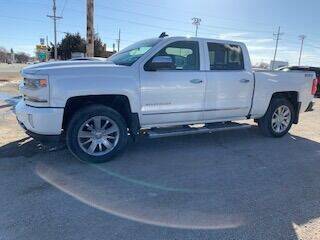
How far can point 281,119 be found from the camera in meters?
7.86

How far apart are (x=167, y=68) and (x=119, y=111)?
3.45 feet

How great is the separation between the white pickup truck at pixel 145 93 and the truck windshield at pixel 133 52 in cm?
2

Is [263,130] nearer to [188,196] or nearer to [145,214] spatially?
[188,196]

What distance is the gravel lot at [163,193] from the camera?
3.59 metres

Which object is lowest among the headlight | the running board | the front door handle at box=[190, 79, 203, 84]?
the running board

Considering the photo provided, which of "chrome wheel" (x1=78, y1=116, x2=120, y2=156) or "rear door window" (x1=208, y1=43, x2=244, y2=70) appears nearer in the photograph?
"chrome wheel" (x1=78, y1=116, x2=120, y2=156)

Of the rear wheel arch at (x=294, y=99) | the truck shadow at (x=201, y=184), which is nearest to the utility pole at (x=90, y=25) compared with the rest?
the truck shadow at (x=201, y=184)

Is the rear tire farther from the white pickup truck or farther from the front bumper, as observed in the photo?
the front bumper

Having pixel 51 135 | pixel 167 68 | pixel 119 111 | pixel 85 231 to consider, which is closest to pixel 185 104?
pixel 167 68

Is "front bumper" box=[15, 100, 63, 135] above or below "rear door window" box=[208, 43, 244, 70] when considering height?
below

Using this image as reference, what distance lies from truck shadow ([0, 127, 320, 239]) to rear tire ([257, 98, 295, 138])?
0.65 metres

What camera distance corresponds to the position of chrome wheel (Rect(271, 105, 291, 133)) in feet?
25.4

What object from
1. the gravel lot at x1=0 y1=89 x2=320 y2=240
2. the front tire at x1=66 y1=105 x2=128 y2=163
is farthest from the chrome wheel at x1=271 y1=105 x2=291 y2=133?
the front tire at x1=66 y1=105 x2=128 y2=163

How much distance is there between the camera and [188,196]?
4410mm
